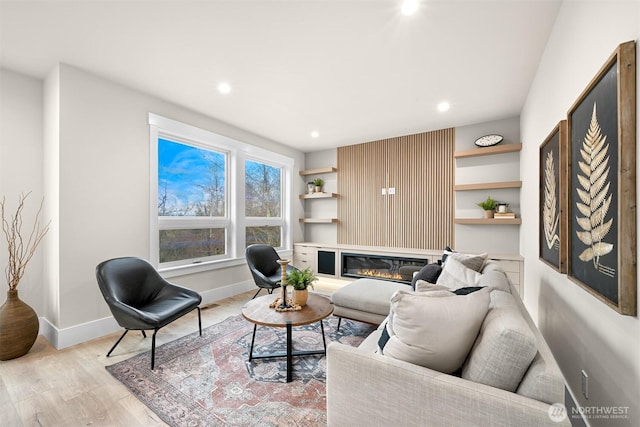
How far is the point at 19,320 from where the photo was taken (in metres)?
2.31

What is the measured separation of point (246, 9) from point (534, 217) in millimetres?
3057

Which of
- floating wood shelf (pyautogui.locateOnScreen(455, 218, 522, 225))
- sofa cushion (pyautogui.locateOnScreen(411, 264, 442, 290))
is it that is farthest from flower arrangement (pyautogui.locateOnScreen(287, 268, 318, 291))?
floating wood shelf (pyautogui.locateOnScreen(455, 218, 522, 225))

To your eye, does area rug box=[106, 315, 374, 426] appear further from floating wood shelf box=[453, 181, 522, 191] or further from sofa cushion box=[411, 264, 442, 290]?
floating wood shelf box=[453, 181, 522, 191]

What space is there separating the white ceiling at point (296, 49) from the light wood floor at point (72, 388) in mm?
2579

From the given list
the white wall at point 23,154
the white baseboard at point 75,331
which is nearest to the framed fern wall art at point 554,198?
the white baseboard at point 75,331

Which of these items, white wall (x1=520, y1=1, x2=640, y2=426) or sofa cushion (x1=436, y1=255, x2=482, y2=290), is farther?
sofa cushion (x1=436, y1=255, x2=482, y2=290)

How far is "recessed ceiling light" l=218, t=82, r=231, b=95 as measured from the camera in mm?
2926

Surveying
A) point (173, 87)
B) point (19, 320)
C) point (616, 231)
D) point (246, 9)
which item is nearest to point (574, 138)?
point (616, 231)

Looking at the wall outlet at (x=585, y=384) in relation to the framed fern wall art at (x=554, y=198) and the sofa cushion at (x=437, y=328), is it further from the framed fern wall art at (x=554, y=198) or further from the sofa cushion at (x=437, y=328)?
the sofa cushion at (x=437, y=328)

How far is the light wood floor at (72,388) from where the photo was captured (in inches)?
64.8

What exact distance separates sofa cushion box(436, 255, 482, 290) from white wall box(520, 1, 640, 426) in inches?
20.2

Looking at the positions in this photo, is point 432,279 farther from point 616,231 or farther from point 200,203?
point 200,203

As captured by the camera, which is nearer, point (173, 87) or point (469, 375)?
point (469, 375)

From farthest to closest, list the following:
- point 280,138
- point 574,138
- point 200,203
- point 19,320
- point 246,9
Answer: point 280,138 → point 200,203 → point 19,320 → point 246,9 → point 574,138
